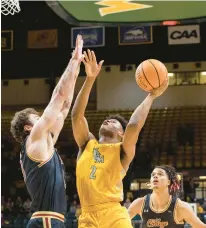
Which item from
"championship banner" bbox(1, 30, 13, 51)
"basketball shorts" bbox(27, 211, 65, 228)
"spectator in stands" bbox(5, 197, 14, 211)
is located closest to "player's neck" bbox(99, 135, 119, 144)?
"basketball shorts" bbox(27, 211, 65, 228)

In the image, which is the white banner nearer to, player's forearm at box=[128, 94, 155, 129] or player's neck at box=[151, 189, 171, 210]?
player's neck at box=[151, 189, 171, 210]

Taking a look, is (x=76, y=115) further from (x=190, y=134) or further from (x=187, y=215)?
(x=190, y=134)

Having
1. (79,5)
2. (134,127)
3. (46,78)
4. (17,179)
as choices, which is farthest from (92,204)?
(46,78)

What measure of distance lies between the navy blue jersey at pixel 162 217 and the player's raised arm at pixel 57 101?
2.14 metres

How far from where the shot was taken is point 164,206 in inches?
213

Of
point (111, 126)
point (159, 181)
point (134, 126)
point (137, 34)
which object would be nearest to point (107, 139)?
point (111, 126)

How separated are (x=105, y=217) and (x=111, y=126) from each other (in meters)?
0.78

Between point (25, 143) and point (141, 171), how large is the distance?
12.2 meters

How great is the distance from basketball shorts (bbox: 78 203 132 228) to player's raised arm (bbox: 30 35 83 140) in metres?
0.79

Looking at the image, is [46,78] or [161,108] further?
[46,78]

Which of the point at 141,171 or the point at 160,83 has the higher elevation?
the point at 160,83

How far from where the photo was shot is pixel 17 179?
53.5ft

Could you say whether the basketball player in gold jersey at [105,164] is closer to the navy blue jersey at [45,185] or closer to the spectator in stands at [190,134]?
the navy blue jersey at [45,185]

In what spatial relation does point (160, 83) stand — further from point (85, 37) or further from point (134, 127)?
point (85, 37)
